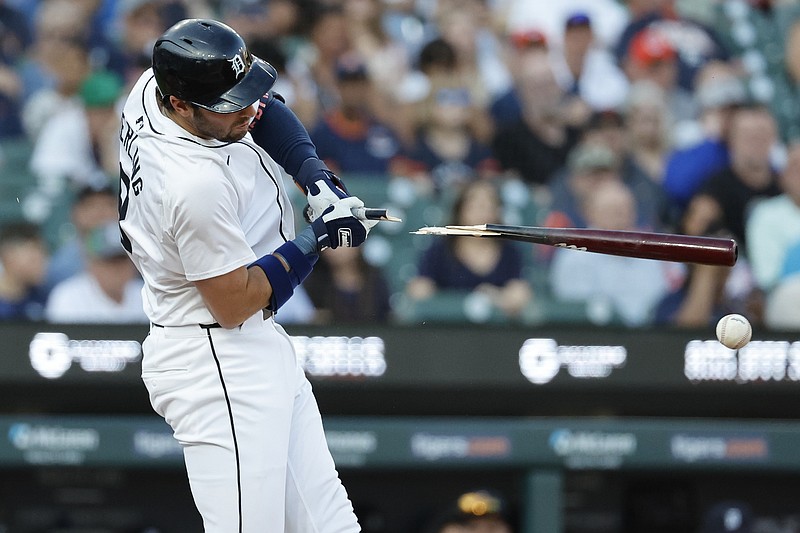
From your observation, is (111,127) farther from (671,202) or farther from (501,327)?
(671,202)

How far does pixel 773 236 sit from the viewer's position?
546 centimetres

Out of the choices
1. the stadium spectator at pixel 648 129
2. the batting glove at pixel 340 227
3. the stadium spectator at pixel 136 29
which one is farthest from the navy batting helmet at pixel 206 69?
the stadium spectator at pixel 648 129

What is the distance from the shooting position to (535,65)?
5852 mm

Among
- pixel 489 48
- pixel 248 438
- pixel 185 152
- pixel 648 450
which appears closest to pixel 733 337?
pixel 248 438

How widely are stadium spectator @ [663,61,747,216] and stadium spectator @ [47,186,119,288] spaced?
8.11 ft

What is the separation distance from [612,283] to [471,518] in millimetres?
1189

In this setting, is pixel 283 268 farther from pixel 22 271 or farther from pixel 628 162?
pixel 628 162

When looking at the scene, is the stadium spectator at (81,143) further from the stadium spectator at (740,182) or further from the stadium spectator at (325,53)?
the stadium spectator at (740,182)

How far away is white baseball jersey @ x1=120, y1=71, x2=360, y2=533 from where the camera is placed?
9.04 ft

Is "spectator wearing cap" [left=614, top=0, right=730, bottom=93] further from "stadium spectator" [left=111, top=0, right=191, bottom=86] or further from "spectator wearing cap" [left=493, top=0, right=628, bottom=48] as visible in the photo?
"stadium spectator" [left=111, top=0, right=191, bottom=86]

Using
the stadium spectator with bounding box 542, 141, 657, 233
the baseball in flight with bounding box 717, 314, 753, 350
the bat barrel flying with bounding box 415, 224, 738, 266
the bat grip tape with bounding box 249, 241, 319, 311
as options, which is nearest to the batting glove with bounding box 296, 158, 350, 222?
the bat grip tape with bounding box 249, 241, 319, 311

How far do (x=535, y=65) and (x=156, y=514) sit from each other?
108 inches

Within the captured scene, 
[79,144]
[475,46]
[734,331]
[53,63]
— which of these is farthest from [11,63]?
[734,331]

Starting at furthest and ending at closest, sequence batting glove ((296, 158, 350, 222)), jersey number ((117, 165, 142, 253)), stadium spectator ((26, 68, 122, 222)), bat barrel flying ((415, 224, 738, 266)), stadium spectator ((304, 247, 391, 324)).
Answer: stadium spectator ((26, 68, 122, 222))
stadium spectator ((304, 247, 391, 324))
bat barrel flying ((415, 224, 738, 266))
batting glove ((296, 158, 350, 222))
jersey number ((117, 165, 142, 253))
